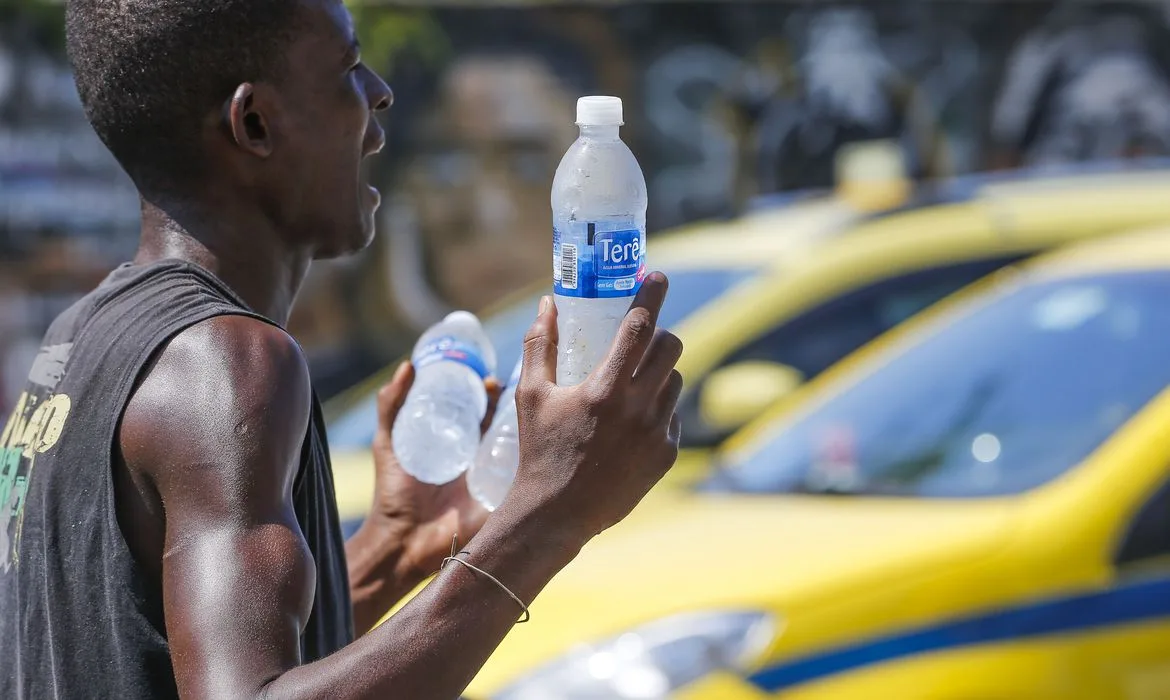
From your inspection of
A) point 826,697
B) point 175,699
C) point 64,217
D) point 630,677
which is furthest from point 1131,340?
point 64,217

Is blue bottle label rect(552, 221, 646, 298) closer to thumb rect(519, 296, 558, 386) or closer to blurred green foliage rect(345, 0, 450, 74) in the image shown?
thumb rect(519, 296, 558, 386)

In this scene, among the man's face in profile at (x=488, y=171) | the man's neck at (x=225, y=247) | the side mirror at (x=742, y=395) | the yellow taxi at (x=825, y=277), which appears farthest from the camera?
the man's face in profile at (x=488, y=171)

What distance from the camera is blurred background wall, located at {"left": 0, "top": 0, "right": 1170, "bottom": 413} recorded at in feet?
46.2

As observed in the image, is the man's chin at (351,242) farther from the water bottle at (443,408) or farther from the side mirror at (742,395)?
the side mirror at (742,395)

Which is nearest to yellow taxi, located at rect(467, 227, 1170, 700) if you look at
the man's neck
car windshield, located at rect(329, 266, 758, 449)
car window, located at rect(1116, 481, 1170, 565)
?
car window, located at rect(1116, 481, 1170, 565)

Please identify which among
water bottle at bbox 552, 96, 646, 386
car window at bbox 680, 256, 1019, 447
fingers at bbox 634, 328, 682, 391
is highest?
water bottle at bbox 552, 96, 646, 386

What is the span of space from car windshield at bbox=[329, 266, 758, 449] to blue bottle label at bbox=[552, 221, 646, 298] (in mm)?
3958

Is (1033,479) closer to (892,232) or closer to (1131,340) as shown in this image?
(1131,340)

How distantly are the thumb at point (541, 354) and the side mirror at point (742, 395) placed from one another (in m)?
3.67

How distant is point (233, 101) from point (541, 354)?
50 cm

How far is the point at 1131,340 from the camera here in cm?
459

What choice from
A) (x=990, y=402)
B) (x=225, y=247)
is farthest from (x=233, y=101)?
(x=990, y=402)

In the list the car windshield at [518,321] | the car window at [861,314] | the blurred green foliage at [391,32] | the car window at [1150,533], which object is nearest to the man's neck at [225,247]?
the car window at [1150,533]

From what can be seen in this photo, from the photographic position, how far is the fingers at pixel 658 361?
1.83 metres
